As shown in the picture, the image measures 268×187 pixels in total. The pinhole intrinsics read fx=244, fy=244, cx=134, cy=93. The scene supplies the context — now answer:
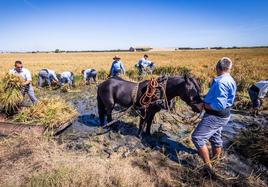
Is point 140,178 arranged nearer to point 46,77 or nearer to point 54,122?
point 54,122

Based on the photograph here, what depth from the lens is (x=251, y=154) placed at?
213 inches

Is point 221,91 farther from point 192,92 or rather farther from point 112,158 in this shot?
point 112,158

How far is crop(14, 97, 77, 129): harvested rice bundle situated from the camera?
6492 millimetres

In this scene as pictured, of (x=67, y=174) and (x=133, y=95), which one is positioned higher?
(x=133, y=95)

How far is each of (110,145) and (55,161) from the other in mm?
1571

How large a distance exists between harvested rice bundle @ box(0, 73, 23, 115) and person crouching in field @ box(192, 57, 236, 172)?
198 inches

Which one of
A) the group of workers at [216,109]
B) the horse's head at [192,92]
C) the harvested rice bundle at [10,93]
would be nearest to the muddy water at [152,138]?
the group of workers at [216,109]

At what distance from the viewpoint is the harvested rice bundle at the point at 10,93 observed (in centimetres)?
667

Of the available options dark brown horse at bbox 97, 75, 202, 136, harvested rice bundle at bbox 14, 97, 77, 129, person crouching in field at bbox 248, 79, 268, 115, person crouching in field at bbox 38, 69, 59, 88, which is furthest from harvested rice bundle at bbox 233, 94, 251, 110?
person crouching in field at bbox 38, 69, 59, 88

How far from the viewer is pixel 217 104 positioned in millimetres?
4008

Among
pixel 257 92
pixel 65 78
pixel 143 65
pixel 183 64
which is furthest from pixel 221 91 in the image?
pixel 183 64

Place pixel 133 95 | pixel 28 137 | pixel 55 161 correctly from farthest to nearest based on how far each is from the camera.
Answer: pixel 133 95 → pixel 28 137 → pixel 55 161

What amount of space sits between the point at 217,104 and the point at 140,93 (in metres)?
2.46

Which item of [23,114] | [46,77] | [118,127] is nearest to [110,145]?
[118,127]
